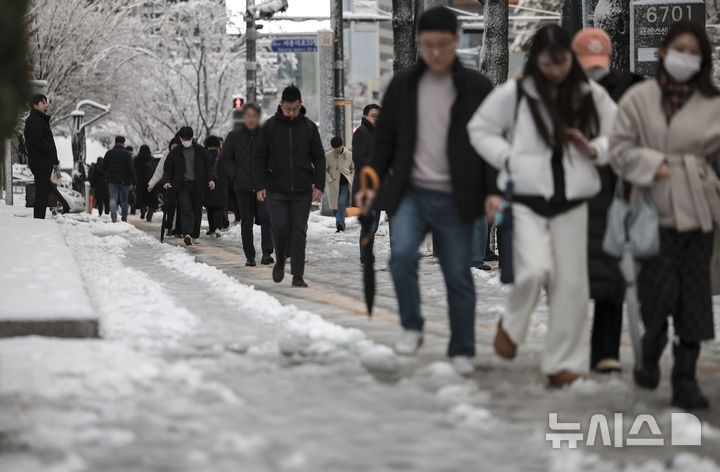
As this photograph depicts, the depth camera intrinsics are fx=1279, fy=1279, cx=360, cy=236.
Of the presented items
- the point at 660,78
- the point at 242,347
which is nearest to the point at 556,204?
the point at 660,78

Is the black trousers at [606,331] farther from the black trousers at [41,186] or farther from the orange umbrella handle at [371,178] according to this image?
the black trousers at [41,186]

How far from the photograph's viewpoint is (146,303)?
1006cm

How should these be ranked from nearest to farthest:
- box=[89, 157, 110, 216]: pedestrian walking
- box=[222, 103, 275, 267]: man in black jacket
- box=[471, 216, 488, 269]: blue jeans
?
box=[471, 216, 488, 269]: blue jeans < box=[222, 103, 275, 267]: man in black jacket < box=[89, 157, 110, 216]: pedestrian walking

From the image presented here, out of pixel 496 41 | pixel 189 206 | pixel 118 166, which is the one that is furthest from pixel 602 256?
pixel 118 166

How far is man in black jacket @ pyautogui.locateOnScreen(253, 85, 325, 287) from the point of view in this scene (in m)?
12.3

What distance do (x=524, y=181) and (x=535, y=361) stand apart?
131cm

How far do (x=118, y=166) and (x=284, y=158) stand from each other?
16.0 meters

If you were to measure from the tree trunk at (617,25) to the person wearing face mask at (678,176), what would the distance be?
7.32 metres

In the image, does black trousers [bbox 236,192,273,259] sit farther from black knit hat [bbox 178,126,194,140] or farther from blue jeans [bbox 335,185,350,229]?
blue jeans [bbox 335,185,350,229]

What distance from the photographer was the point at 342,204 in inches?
930

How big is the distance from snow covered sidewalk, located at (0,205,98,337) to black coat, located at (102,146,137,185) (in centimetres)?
1360

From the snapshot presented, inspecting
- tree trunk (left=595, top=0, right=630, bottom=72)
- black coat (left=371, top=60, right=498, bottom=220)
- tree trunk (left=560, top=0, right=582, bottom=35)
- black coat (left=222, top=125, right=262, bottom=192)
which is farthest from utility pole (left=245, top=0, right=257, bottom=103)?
black coat (left=371, top=60, right=498, bottom=220)

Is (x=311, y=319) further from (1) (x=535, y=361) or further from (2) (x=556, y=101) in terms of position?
(2) (x=556, y=101)

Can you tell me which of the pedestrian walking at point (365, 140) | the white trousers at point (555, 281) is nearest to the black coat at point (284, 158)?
the pedestrian walking at point (365, 140)
